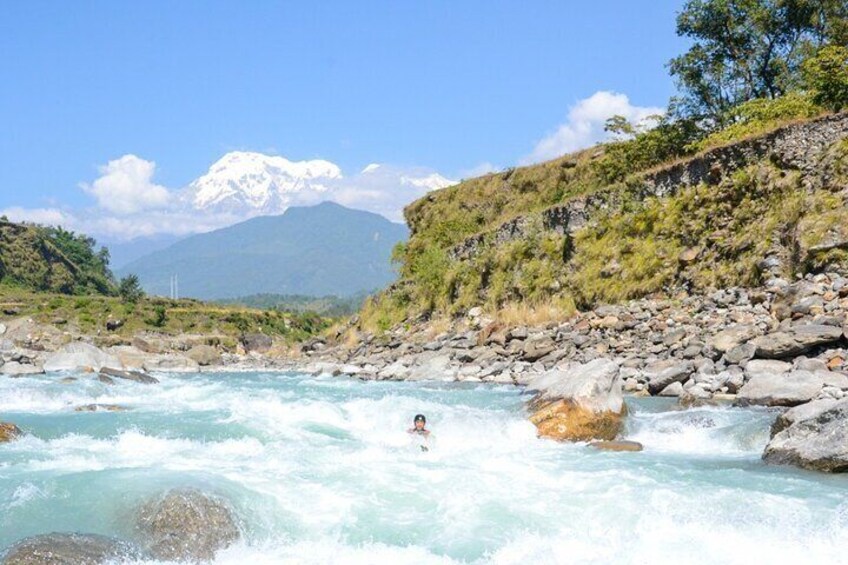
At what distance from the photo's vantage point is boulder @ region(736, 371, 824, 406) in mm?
13289

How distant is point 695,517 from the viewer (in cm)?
821

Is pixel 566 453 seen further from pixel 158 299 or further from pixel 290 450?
pixel 158 299

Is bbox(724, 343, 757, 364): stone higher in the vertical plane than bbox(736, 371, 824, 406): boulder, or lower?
higher

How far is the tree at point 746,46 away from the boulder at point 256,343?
42.2m

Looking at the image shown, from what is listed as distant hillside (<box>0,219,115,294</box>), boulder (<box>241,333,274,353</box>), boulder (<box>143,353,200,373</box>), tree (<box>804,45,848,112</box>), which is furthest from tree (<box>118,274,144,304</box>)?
tree (<box>804,45,848,112</box>)

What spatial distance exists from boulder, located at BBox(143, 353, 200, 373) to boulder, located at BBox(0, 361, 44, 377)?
651cm

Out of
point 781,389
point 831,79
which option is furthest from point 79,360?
point 831,79

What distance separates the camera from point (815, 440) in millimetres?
10148

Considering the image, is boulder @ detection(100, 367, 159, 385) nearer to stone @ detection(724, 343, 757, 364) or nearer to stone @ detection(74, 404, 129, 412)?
stone @ detection(74, 404, 129, 412)

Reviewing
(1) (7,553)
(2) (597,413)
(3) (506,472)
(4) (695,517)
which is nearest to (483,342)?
(2) (597,413)

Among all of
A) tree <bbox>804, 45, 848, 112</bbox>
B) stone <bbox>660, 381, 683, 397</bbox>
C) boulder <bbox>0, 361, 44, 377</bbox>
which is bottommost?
stone <bbox>660, 381, 683, 397</bbox>

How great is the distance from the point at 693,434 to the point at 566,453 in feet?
7.80

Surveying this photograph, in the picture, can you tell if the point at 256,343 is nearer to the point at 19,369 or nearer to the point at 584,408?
the point at 19,369

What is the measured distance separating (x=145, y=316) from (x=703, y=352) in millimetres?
66047
